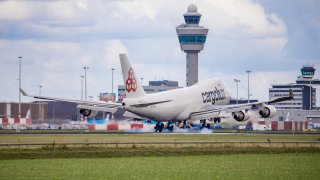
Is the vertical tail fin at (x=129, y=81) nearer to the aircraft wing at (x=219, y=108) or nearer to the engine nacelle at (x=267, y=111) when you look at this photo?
the aircraft wing at (x=219, y=108)

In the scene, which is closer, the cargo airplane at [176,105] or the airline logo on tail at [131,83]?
the airline logo on tail at [131,83]

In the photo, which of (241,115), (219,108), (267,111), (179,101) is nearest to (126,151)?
(267,111)

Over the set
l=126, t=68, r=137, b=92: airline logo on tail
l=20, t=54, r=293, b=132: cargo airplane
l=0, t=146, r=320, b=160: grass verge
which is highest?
l=126, t=68, r=137, b=92: airline logo on tail

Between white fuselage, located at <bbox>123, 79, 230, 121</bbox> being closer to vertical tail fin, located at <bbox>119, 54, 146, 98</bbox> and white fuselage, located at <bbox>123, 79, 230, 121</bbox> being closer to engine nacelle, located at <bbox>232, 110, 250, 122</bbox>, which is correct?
vertical tail fin, located at <bbox>119, 54, 146, 98</bbox>

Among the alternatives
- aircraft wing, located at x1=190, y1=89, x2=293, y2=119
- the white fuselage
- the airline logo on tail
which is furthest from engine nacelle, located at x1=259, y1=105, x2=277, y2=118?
the airline logo on tail

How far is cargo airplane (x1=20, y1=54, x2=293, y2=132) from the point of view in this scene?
116m

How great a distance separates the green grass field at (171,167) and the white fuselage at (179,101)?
45025 mm

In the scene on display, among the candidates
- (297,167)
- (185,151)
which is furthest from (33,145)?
(297,167)

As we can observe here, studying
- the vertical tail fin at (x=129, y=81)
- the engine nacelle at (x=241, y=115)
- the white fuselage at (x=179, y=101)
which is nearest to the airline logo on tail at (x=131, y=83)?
the vertical tail fin at (x=129, y=81)

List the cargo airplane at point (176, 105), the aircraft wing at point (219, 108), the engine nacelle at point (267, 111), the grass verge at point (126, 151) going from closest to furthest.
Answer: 1. the grass verge at point (126, 151)
2. the cargo airplane at point (176, 105)
3. the engine nacelle at point (267, 111)
4. the aircraft wing at point (219, 108)

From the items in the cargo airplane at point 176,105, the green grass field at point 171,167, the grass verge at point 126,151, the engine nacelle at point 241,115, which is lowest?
the green grass field at point 171,167

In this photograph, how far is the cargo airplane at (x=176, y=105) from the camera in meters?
116

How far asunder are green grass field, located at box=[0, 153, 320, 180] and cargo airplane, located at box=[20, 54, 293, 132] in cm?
4509

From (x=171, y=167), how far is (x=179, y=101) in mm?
69516
